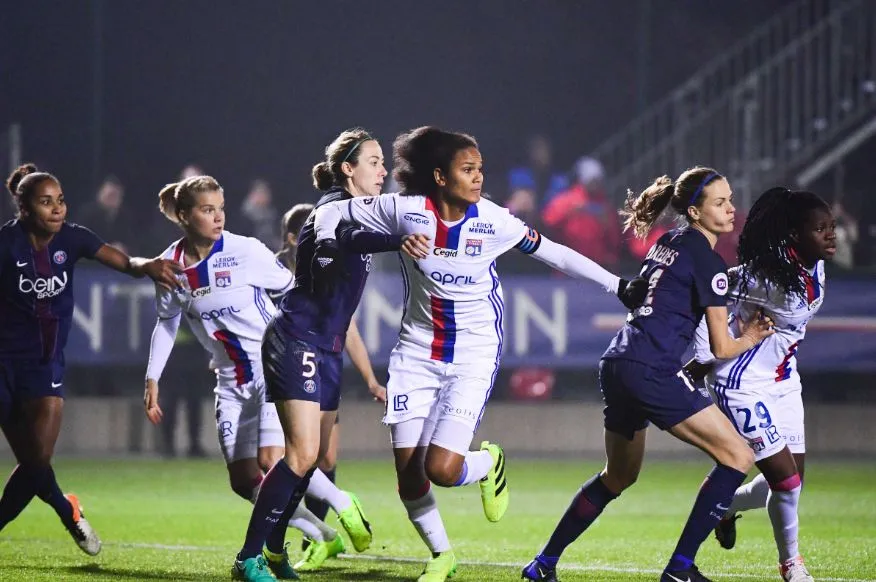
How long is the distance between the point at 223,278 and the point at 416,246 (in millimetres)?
1783

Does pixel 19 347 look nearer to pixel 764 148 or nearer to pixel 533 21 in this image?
pixel 764 148

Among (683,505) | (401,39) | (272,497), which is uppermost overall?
(401,39)

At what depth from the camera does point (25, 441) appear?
7.86 meters

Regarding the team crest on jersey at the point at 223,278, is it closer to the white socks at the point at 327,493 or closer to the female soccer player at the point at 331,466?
the female soccer player at the point at 331,466

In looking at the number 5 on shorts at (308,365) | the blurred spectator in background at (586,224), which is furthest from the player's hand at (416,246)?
the blurred spectator in background at (586,224)

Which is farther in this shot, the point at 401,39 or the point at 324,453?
the point at 401,39

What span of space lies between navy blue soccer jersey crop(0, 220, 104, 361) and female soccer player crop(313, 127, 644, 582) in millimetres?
1757

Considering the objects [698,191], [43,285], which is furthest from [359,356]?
[698,191]

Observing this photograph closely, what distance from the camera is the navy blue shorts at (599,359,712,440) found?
6426 millimetres

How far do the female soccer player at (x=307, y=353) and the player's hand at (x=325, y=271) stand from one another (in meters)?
0.01

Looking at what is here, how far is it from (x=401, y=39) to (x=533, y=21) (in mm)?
1944

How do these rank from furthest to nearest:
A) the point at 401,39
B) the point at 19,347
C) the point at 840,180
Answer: the point at 401,39 → the point at 840,180 → the point at 19,347

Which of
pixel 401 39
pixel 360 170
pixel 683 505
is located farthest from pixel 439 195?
pixel 401 39

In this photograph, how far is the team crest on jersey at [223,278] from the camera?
7.74m
